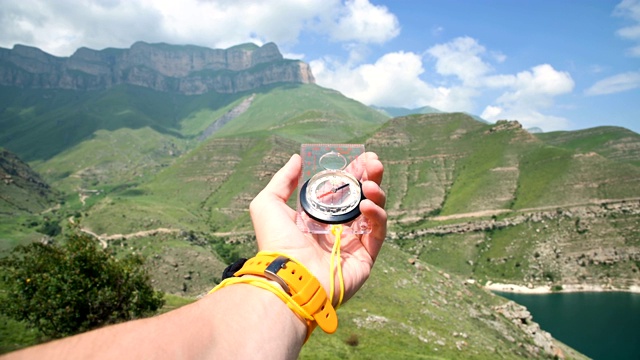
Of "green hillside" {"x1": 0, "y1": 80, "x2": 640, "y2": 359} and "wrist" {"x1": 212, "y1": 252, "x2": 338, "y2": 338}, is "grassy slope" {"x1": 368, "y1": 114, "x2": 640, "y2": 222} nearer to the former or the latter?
"green hillside" {"x1": 0, "y1": 80, "x2": 640, "y2": 359}

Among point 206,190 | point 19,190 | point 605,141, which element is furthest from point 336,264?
point 605,141

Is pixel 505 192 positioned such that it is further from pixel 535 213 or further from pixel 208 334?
pixel 208 334

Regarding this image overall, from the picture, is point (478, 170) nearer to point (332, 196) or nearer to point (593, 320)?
point (593, 320)

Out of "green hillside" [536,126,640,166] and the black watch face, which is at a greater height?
"green hillside" [536,126,640,166]

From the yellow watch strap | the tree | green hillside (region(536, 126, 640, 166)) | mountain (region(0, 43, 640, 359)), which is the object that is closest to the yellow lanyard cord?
the yellow watch strap

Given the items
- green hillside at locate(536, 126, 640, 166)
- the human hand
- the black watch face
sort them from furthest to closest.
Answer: green hillside at locate(536, 126, 640, 166) → the black watch face → the human hand

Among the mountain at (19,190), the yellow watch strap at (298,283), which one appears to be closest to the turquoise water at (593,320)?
the yellow watch strap at (298,283)
